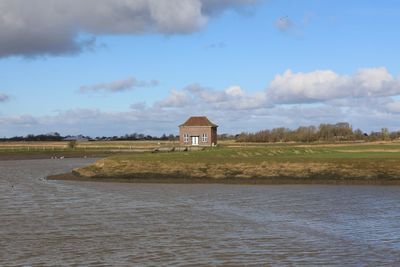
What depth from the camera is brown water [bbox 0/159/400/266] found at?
16.9m

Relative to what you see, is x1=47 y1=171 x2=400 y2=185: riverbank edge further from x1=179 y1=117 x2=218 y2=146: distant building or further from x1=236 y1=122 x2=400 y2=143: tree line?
x1=236 y1=122 x2=400 y2=143: tree line

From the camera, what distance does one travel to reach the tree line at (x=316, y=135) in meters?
157

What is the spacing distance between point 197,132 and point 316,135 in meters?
54.0

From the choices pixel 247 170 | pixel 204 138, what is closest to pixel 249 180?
pixel 247 170

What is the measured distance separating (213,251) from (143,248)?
2.23 metres

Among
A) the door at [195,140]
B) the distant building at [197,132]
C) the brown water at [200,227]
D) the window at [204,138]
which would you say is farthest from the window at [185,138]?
the brown water at [200,227]

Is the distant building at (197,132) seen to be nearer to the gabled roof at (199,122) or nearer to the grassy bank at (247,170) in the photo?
the gabled roof at (199,122)

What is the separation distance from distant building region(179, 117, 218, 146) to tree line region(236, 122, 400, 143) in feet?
127

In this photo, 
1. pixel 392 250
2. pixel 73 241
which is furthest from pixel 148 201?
pixel 392 250

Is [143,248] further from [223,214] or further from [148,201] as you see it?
[148,201]

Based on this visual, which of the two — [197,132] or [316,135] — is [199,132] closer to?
[197,132]

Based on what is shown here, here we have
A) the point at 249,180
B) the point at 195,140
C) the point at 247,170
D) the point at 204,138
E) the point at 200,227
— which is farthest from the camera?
the point at 195,140

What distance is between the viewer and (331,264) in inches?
620

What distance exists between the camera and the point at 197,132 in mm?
121625
